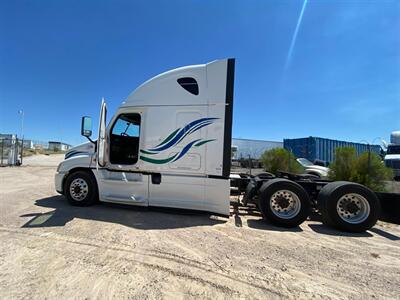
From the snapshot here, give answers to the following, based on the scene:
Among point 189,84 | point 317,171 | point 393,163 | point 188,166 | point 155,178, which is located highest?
point 189,84

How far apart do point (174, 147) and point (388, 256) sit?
443 centimetres

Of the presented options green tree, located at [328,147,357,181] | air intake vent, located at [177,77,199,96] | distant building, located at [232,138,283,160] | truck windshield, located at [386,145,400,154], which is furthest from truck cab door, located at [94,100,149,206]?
distant building, located at [232,138,283,160]

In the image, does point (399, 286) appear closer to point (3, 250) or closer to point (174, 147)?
point (174, 147)

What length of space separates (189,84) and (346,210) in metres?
4.39

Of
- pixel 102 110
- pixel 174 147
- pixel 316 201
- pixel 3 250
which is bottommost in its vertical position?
pixel 3 250

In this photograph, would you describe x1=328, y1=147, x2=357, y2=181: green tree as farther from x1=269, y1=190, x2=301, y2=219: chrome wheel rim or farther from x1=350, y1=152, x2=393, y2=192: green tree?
x1=269, y1=190, x2=301, y2=219: chrome wheel rim

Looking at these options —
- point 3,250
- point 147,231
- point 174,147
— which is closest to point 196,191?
point 174,147

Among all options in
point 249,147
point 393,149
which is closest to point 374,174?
point 393,149

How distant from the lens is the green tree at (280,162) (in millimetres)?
13109

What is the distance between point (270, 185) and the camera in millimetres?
5660

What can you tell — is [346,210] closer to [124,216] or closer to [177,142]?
[177,142]

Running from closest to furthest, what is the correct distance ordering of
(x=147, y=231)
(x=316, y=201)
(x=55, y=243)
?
(x=55, y=243), (x=147, y=231), (x=316, y=201)

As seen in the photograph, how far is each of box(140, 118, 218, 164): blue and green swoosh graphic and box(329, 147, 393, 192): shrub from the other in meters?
6.98

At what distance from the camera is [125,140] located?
683 cm
